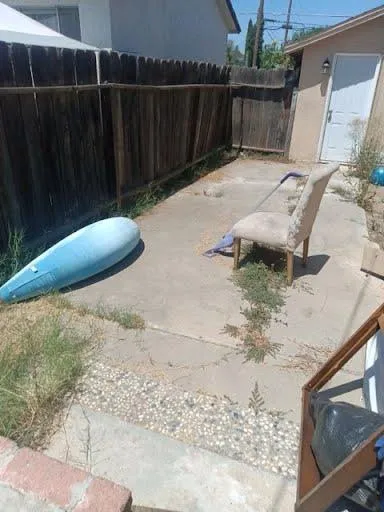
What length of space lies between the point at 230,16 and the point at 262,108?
6.38 m

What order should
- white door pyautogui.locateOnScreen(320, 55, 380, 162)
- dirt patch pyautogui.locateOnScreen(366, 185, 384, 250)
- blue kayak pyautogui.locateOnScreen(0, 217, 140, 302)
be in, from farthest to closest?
white door pyautogui.locateOnScreen(320, 55, 380, 162), dirt patch pyautogui.locateOnScreen(366, 185, 384, 250), blue kayak pyautogui.locateOnScreen(0, 217, 140, 302)

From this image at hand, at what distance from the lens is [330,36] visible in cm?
773

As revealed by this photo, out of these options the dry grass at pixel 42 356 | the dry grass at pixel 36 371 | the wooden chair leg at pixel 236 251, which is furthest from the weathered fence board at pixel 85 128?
the wooden chair leg at pixel 236 251

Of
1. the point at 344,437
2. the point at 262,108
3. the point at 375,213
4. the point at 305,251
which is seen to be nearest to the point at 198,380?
the point at 344,437

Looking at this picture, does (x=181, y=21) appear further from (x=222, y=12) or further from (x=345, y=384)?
(x=345, y=384)

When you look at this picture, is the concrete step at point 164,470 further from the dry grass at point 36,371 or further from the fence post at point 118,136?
the fence post at point 118,136

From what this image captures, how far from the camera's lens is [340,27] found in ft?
24.7

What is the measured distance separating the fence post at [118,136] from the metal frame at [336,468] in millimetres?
3761

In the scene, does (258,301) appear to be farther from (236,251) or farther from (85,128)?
(85,128)

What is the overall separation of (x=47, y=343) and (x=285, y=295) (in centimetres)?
207

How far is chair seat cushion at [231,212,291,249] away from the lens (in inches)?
135

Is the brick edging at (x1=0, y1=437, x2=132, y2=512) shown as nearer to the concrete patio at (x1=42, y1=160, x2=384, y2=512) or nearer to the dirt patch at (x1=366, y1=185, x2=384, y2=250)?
the concrete patio at (x1=42, y1=160, x2=384, y2=512)

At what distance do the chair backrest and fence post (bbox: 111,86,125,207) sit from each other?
8.41ft

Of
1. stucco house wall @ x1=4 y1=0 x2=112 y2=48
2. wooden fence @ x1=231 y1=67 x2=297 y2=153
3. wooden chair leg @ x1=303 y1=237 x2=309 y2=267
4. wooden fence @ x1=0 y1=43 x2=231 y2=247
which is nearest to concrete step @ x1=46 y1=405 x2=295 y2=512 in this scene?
wooden fence @ x1=0 y1=43 x2=231 y2=247
